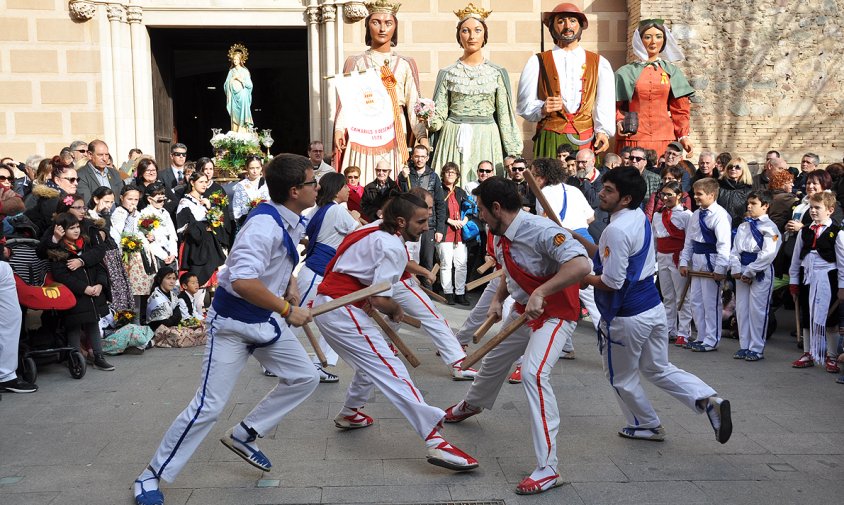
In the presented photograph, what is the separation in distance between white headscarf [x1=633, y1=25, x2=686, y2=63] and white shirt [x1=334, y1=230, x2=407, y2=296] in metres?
7.91

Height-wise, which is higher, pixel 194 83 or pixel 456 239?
pixel 194 83

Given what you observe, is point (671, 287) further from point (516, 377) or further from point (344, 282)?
point (344, 282)

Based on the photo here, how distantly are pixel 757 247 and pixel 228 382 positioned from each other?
5.76 m

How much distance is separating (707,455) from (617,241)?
4.75 feet

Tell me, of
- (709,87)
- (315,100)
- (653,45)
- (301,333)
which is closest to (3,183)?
(301,333)

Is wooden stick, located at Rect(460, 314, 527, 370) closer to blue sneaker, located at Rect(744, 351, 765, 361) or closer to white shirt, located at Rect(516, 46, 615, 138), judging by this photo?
blue sneaker, located at Rect(744, 351, 765, 361)

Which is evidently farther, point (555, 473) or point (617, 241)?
point (617, 241)

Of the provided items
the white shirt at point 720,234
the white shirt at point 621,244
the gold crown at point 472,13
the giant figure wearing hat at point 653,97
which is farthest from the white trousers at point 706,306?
the gold crown at point 472,13

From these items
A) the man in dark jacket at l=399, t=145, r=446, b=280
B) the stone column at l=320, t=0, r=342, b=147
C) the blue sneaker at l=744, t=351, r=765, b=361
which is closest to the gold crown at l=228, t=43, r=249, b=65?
the stone column at l=320, t=0, r=342, b=147

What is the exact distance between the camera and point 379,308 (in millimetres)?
5230

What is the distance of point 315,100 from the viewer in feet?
45.8

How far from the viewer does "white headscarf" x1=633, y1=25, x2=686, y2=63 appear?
39.2ft

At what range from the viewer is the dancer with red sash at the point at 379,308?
16.1 feet

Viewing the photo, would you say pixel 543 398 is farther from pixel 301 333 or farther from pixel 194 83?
pixel 194 83
